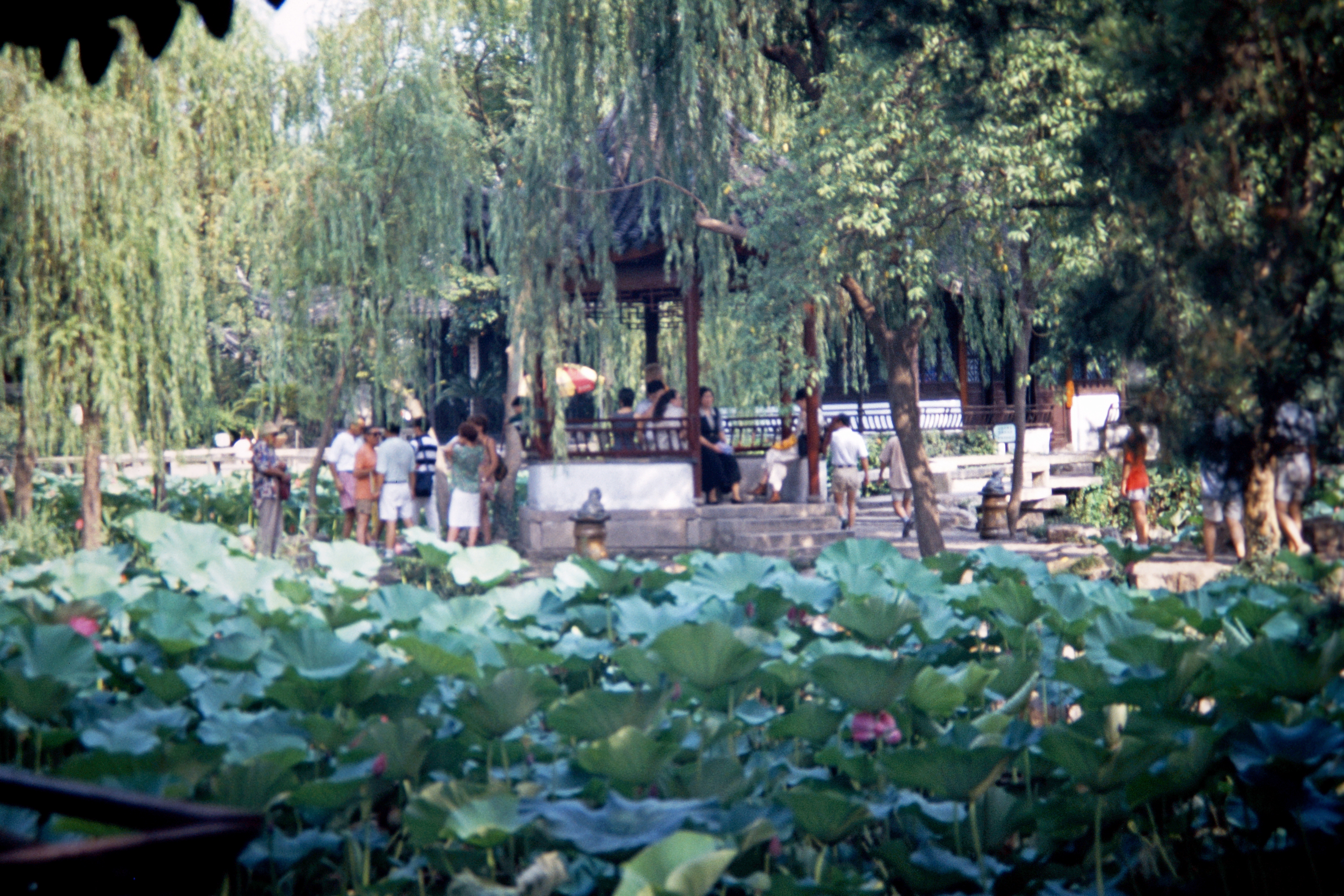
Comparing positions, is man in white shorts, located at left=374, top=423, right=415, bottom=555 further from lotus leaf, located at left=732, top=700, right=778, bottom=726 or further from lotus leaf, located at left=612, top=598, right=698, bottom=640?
lotus leaf, located at left=732, top=700, right=778, bottom=726

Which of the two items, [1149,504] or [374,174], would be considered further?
[1149,504]

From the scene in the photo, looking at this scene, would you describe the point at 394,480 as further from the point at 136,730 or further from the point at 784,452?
the point at 136,730

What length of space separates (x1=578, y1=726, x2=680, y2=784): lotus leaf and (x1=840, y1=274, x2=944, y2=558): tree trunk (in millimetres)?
7079

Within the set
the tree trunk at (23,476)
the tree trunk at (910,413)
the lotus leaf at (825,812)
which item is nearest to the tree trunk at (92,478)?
the tree trunk at (23,476)

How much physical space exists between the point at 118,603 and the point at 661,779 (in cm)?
270

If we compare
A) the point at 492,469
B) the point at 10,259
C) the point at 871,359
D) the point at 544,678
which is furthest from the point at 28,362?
the point at 871,359

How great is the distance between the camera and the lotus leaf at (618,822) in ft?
8.20

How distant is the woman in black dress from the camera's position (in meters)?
12.7

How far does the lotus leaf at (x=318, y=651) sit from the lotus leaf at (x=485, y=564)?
5.62 feet

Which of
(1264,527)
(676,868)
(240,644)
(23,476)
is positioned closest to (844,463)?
(1264,527)

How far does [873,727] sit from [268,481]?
851 cm

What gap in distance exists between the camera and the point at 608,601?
4.94 meters

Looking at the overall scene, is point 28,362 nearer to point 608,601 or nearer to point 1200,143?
point 608,601

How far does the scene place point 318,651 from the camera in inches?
137
